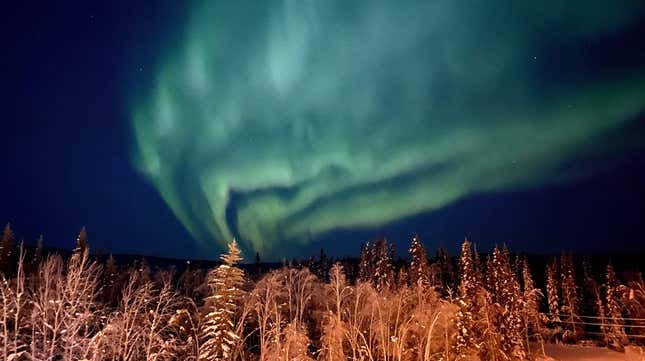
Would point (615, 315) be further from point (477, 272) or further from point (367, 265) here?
point (367, 265)

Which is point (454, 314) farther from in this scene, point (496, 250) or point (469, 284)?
point (496, 250)

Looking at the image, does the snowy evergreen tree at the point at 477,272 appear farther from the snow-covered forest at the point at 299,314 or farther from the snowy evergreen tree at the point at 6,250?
the snowy evergreen tree at the point at 6,250

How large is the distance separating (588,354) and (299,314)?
3771cm

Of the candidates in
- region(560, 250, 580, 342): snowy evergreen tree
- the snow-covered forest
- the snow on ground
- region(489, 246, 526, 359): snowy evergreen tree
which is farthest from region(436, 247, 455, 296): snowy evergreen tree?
the snow on ground

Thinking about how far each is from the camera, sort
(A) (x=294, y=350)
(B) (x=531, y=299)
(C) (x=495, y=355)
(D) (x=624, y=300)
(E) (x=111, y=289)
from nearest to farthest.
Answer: (A) (x=294, y=350) < (C) (x=495, y=355) < (D) (x=624, y=300) < (B) (x=531, y=299) < (E) (x=111, y=289)

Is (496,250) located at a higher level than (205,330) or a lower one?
higher

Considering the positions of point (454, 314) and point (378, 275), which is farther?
point (378, 275)

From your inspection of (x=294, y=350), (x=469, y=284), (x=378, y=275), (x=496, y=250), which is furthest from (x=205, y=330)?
(x=378, y=275)

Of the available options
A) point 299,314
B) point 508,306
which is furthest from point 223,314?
point 508,306

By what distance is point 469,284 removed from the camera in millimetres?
62156

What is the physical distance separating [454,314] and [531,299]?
3467cm

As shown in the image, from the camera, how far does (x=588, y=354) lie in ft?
222

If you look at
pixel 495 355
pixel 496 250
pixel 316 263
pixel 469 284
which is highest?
pixel 316 263

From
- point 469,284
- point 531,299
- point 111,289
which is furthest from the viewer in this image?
point 111,289
